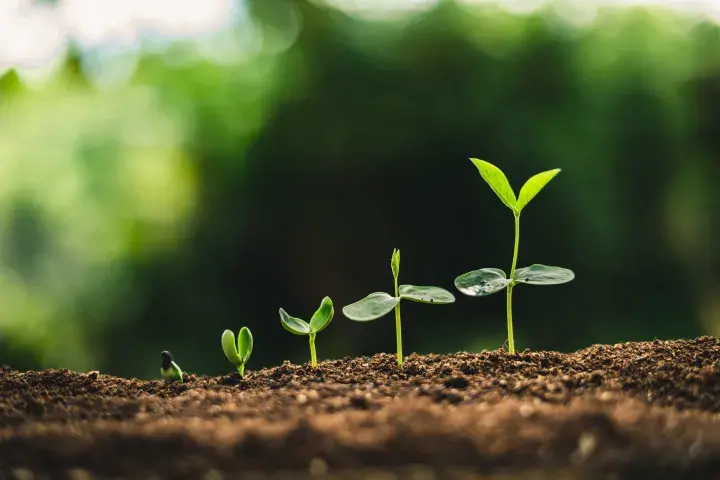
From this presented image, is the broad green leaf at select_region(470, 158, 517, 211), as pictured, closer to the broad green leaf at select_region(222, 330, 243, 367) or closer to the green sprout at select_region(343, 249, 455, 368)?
the green sprout at select_region(343, 249, 455, 368)

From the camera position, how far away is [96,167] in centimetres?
276

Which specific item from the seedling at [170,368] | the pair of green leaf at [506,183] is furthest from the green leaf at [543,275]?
the seedling at [170,368]

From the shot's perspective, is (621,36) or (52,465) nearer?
(52,465)

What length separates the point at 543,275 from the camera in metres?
1.23

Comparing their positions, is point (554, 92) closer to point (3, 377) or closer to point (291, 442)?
point (3, 377)

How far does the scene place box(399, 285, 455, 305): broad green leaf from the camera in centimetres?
119

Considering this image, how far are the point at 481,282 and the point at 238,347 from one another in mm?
450

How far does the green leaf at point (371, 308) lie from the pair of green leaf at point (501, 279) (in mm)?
121

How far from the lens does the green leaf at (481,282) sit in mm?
1167

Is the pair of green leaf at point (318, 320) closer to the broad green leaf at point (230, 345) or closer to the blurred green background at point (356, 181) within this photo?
the broad green leaf at point (230, 345)

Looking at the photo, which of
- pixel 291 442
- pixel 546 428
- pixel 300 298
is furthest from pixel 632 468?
pixel 300 298

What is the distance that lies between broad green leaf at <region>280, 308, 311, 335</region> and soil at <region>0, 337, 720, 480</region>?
0.08m

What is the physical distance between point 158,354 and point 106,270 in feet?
1.28

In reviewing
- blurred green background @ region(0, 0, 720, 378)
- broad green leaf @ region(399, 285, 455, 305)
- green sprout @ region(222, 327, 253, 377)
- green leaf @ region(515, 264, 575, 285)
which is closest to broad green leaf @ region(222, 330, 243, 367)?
green sprout @ region(222, 327, 253, 377)
